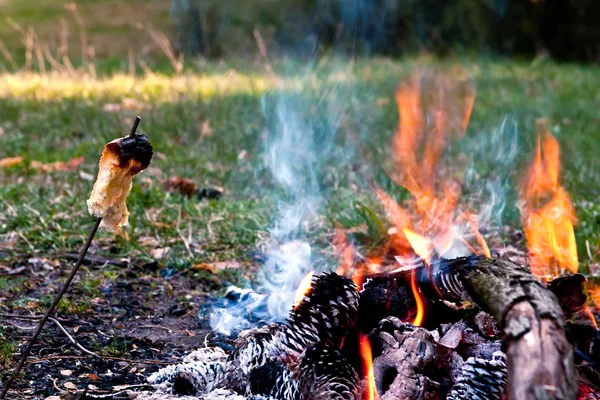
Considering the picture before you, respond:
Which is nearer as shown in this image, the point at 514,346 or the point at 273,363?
the point at 514,346

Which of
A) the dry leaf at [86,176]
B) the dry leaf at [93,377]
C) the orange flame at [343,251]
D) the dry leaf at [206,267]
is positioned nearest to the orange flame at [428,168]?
the orange flame at [343,251]

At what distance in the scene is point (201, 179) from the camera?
5090mm

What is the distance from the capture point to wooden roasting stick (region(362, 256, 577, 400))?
1.29 meters

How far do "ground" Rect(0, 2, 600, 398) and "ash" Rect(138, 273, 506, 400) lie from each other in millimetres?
291

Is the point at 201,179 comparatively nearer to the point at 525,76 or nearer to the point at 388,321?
the point at 388,321

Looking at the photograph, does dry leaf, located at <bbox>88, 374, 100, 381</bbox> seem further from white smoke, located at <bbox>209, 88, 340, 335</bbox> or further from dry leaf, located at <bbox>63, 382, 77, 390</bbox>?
white smoke, located at <bbox>209, 88, 340, 335</bbox>

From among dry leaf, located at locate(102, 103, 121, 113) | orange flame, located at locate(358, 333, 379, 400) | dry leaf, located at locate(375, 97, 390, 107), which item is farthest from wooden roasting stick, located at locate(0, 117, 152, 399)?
dry leaf, located at locate(375, 97, 390, 107)

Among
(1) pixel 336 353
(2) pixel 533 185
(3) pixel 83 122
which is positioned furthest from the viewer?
(3) pixel 83 122

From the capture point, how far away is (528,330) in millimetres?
1364

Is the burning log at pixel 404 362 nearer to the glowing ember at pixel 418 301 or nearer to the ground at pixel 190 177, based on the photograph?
the glowing ember at pixel 418 301

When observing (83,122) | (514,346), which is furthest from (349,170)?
(514,346)

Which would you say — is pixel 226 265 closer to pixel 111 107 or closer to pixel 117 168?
pixel 117 168

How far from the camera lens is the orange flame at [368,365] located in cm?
194

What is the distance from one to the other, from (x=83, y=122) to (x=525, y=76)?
6192 millimetres
